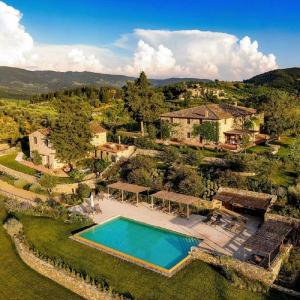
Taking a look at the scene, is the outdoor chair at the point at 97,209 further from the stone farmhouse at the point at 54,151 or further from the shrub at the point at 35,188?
the stone farmhouse at the point at 54,151

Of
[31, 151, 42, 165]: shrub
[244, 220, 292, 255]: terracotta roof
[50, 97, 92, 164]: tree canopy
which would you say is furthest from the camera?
[31, 151, 42, 165]: shrub

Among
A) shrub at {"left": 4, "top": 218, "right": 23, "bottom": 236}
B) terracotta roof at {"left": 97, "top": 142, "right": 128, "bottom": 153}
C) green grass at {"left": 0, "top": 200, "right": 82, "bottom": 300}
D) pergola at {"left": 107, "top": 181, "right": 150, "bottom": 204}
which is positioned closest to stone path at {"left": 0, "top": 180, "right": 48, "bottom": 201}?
shrub at {"left": 4, "top": 218, "right": 23, "bottom": 236}

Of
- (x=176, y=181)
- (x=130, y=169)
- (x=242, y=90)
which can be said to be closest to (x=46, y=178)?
(x=130, y=169)

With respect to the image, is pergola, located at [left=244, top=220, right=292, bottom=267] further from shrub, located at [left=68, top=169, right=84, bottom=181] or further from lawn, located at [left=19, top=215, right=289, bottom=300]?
shrub, located at [left=68, top=169, right=84, bottom=181]

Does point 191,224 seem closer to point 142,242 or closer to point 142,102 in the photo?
point 142,242

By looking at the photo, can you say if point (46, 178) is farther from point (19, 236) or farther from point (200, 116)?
point (200, 116)

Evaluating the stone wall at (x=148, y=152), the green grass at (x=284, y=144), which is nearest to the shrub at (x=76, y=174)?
the stone wall at (x=148, y=152)
